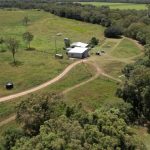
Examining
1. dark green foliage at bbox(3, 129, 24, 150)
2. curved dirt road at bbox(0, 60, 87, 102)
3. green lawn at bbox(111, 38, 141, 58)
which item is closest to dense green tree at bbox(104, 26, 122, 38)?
green lawn at bbox(111, 38, 141, 58)

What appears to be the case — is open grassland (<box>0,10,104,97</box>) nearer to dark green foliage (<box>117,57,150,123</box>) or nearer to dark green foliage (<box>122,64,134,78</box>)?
dark green foliage (<box>122,64,134,78</box>)

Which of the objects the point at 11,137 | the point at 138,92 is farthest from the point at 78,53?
the point at 11,137

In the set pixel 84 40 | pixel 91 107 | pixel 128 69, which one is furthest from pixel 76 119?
pixel 84 40

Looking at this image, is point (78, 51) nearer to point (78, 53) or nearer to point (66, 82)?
point (78, 53)

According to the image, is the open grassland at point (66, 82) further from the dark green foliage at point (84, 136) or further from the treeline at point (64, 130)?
the dark green foliage at point (84, 136)

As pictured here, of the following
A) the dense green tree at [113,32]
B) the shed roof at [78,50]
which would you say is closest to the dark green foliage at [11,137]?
the shed roof at [78,50]

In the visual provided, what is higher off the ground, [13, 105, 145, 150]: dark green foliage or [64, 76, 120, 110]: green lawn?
[13, 105, 145, 150]: dark green foliage
